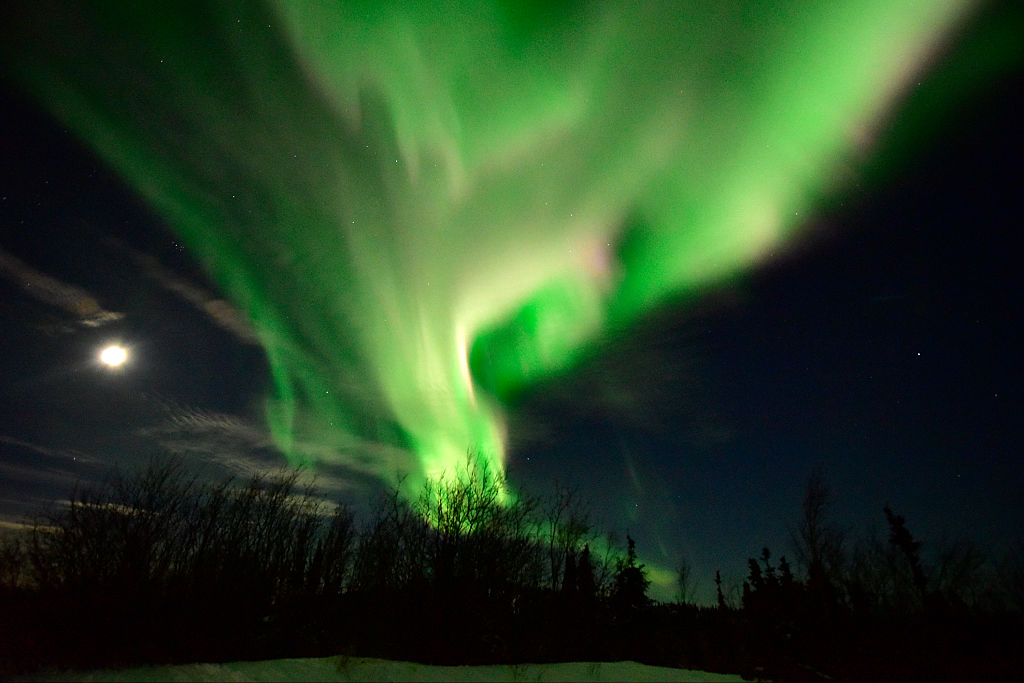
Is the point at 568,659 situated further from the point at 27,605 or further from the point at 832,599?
the point at 832,599

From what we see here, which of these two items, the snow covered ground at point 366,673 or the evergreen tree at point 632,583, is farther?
the evergreen tree at point 632,583

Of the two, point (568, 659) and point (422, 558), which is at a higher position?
point (422, 558)

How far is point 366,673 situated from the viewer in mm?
13727

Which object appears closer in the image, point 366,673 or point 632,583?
point 366,673

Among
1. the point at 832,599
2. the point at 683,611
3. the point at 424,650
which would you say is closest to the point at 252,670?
the point at 424,650

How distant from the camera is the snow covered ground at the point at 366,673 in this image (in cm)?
1089

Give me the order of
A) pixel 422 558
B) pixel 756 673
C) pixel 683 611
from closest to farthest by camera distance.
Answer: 1. pixel 756 673
2. pixel 422 558
3. pixel 683 611

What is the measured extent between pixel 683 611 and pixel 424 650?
48.5m

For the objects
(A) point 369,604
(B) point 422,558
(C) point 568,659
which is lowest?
(C) point 568,659

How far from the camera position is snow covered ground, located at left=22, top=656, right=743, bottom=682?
10891 mm

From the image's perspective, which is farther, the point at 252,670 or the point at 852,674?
the point at 852,674

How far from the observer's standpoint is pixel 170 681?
10.6m

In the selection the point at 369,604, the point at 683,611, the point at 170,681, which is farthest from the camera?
the point at 683,611

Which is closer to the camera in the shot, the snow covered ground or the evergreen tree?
the snow covered ground
